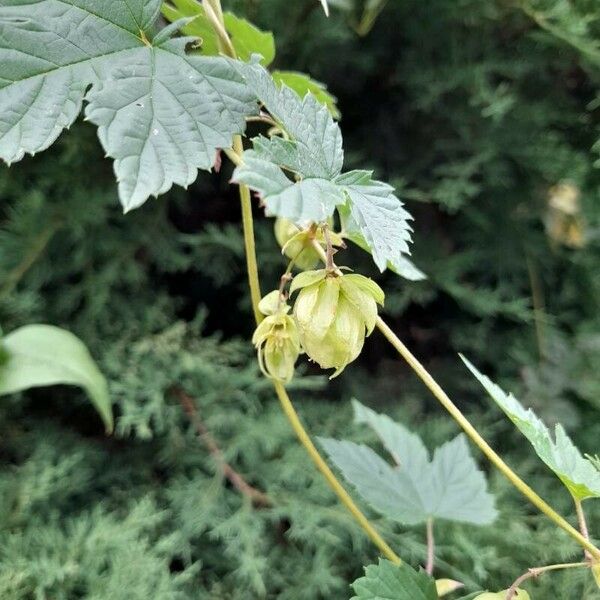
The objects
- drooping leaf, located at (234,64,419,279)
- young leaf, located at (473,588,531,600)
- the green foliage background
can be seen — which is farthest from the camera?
the green foliage background

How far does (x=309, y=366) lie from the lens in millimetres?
996

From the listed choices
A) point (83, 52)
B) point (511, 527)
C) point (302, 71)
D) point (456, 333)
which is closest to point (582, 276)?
point (456, 333)

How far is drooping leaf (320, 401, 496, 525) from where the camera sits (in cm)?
60

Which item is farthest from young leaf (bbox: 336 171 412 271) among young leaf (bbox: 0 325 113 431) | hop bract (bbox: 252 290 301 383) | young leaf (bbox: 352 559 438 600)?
young leaf (bbox: 0 325 113 431)

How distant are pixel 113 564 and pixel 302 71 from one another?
71 cm

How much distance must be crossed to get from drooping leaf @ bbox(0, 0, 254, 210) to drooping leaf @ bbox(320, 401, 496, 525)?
34cm

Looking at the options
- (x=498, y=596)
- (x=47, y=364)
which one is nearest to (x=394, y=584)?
(x=498, y=596)

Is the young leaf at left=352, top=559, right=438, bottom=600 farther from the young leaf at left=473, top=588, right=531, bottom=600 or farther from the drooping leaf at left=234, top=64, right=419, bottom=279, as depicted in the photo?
the drooping leaf at left=234, top=64, right=419, bottom=279

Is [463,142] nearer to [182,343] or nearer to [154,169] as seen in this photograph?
[182,343]

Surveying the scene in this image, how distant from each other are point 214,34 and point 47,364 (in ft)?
1.26

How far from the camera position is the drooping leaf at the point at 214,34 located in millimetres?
476

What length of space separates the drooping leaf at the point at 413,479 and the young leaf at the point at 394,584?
0.33 feet

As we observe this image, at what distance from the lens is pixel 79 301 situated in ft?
3.01

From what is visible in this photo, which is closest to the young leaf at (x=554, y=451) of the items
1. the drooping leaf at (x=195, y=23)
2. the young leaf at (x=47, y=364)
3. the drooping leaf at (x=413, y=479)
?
the drooping leaf at (x=413, y=479)
